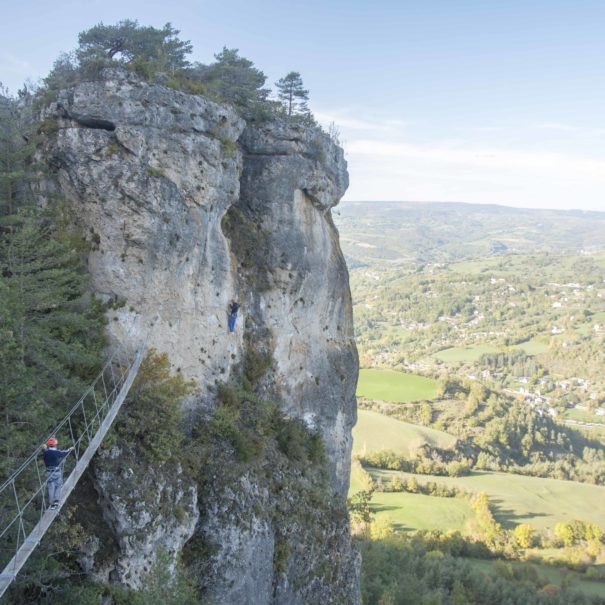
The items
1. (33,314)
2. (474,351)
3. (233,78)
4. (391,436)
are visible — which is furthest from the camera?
(474,351)

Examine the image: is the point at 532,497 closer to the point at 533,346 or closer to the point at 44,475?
the point at 44,475

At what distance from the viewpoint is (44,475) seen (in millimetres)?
11516

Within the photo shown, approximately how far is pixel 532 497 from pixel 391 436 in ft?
71.5

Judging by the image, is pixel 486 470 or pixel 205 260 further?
pixel 486 470

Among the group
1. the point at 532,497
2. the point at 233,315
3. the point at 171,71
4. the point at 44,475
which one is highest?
the point at 171,71

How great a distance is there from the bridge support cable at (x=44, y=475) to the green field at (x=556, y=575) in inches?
1851

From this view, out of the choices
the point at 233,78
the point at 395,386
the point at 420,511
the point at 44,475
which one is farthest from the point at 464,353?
the point at 44,475

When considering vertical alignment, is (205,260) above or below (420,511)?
above

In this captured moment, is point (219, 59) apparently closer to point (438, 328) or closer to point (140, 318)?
point (140, 318)

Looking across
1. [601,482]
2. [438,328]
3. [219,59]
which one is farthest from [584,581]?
[438,328]

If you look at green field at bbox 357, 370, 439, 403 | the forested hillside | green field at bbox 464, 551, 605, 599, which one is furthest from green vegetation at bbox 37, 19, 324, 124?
green field at bbox 357, 370, 439, 403

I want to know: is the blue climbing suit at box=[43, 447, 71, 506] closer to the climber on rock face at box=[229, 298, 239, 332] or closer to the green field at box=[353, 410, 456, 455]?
the climber on rock face at box=[229, 298, 239, 332]

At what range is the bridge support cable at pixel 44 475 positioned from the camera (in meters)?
9.67

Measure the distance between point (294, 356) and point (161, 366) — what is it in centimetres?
729
